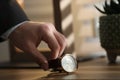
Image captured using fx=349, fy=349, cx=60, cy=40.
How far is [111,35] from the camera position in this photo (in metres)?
1.25

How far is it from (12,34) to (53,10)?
548mm

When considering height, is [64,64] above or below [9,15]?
below

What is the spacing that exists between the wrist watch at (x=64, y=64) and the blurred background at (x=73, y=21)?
0.41 metres

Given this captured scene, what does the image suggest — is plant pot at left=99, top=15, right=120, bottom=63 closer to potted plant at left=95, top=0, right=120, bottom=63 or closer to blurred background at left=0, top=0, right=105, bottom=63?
potted plant at left=95, top=0, right=120, bottom=63

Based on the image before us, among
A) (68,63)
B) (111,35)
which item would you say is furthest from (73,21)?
(68,63)

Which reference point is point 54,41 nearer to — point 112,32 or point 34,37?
point 34,37

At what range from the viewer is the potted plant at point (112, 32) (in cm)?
124

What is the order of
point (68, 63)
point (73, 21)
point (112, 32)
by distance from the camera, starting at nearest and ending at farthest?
point (68, 63) → point (112, 32) → point (73, 21)

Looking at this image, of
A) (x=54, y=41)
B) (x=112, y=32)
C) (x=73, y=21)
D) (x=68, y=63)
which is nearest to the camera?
(x=54, y=41)

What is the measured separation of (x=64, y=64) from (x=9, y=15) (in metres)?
0.21

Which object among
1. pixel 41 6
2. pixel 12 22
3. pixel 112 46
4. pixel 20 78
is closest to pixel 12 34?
pixel 12 22

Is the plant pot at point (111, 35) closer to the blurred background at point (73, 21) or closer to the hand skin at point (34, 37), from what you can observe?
the blurred background at point (73, 21)

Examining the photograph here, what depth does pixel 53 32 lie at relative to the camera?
3.03 ft

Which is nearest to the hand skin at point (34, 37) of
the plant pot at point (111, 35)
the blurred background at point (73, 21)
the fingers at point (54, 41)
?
the fingers at point (54, 41)
